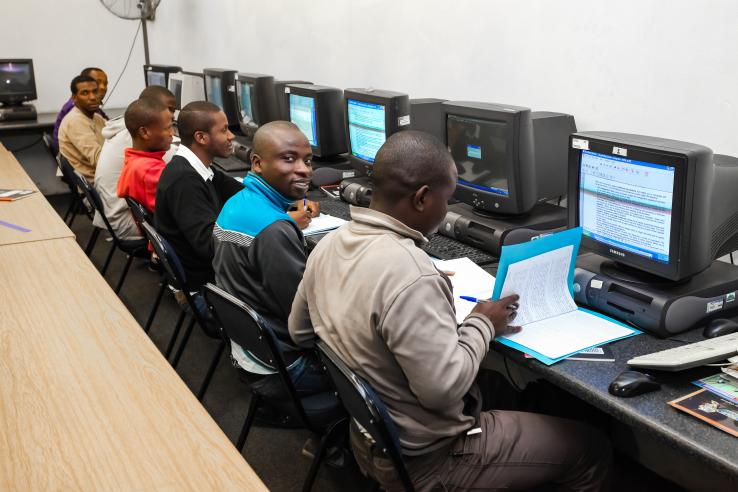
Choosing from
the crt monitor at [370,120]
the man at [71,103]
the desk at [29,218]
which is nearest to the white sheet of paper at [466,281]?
the crt monitor at [370,120]

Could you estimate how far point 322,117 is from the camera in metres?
3.30

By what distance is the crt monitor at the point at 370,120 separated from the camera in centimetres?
269

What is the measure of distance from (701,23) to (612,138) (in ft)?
2.10

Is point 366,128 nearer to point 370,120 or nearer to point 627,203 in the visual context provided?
point 370,120

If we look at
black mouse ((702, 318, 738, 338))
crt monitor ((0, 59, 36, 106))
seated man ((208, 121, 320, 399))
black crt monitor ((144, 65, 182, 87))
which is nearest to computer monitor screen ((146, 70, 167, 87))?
black crt monitor ((144, 65, 182, 87))

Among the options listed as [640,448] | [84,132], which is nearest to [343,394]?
[640,448]

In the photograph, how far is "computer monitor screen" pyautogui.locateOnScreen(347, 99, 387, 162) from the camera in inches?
109

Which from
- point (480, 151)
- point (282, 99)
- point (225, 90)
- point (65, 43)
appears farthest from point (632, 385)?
point (65, 43)

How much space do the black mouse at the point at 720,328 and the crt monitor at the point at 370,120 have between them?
142 cm

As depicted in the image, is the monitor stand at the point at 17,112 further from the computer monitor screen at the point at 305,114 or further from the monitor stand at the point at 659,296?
the monitor stand at the point at 659,296

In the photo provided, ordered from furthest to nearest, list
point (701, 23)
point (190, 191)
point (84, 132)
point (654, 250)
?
1. point (84, 132)
2. point (190, 191)
3. point (701, 23)
4. point (654, 250)

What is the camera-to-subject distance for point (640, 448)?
2266 mm

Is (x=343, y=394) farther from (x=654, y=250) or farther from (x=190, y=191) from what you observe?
(x=190, y=191)

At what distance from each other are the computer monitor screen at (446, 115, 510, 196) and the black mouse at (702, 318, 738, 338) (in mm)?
799
